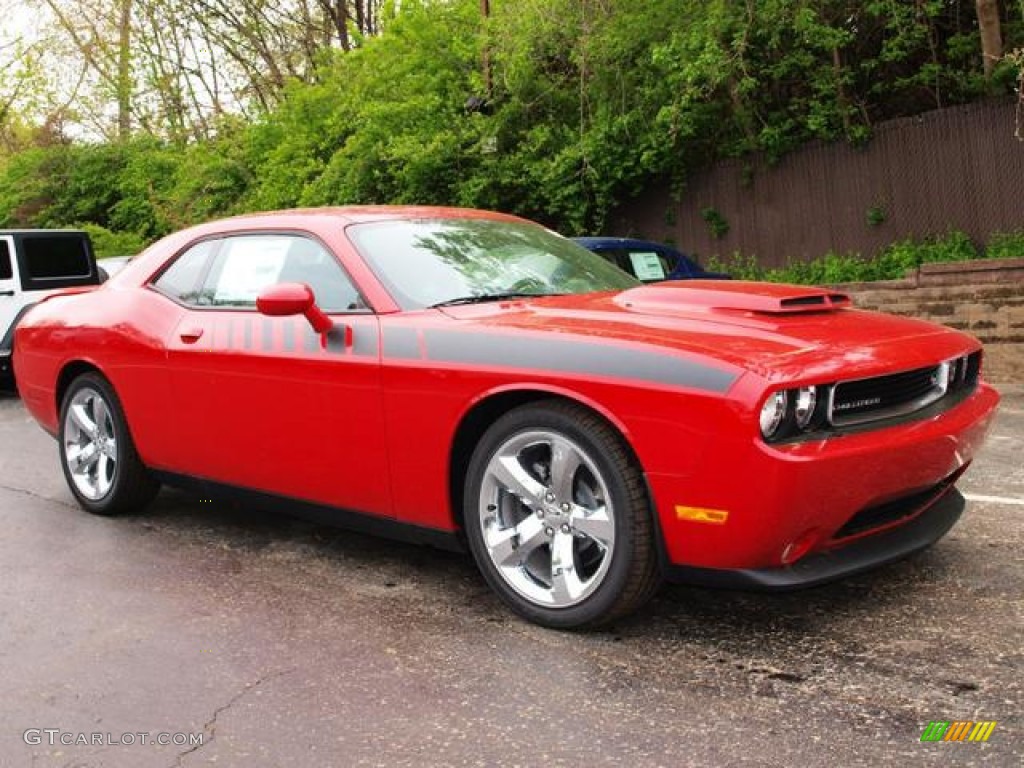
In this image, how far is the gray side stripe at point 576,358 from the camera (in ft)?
10.4

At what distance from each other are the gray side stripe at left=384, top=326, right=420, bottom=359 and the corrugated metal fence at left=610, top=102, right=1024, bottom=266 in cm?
1035

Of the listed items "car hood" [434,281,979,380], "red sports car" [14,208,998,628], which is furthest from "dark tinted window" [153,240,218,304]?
"car hood" [434,281,979,380]

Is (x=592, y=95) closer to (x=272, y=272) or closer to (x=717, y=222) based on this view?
(x=717, y=222)

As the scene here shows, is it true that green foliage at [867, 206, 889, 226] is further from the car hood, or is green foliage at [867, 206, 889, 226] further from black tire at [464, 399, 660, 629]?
black tire at [464, 399, 660, 629]

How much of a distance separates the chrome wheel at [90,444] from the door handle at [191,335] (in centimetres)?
81

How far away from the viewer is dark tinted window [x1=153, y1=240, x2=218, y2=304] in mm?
4934

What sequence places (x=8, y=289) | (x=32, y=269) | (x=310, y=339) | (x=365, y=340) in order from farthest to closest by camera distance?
1. (x=32, y=269)
2. (x=8, y=289)
3. (x=310, y=339)
4. (x=365, y=340)

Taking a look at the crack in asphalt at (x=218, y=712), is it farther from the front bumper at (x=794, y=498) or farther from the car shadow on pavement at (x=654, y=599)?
the front bumper at (x=794, y=498)

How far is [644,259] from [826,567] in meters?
7.53

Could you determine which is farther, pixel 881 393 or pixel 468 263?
pixel 468 263

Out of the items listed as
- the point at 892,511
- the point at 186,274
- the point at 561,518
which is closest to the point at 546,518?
the point at 561,518

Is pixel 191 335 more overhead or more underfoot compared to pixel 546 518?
more overhead

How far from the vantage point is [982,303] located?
9633 millimetres

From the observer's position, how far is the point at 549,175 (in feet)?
49.8
